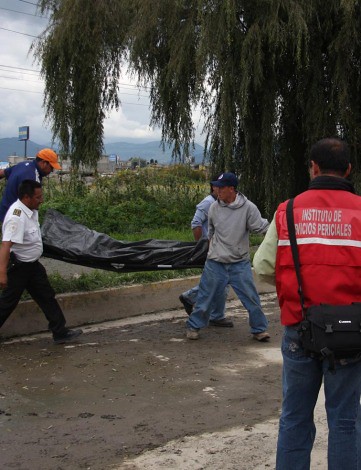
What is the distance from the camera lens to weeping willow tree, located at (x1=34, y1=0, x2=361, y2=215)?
11547 millimetres

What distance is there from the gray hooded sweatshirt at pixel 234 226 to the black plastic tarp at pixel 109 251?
0.75m

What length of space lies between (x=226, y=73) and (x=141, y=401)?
8019mm

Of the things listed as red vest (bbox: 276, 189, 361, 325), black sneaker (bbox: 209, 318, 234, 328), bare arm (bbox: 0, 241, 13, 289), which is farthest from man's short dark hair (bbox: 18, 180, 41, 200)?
red vest (bbox: 276, 189, 361, 325)

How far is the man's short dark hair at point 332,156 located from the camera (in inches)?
118

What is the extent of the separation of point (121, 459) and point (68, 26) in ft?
37.6

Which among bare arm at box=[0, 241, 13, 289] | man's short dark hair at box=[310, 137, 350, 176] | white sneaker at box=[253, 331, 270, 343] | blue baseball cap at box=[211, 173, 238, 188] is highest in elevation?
man's short dark hair at box=[310, 137, 350, 176]

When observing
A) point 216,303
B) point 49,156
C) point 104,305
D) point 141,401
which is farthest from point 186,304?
point 141,401

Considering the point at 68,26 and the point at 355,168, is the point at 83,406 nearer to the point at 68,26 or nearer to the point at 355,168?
the point at 355,168

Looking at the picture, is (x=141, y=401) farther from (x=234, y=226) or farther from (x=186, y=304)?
(x=186, y=304)

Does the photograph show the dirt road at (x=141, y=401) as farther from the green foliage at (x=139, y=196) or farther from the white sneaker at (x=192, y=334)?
the green foliage at (x=139, y=196)

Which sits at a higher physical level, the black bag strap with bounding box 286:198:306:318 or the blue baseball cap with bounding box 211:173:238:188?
A: the blue baseball cap with bounding box 211:173:238:188

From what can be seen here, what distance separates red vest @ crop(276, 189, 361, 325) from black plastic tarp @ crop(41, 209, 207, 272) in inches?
163

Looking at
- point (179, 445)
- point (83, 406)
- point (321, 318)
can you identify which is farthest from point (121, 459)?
point (321, 318)

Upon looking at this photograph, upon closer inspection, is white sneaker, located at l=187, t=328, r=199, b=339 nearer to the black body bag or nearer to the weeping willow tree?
the black body bag
